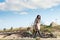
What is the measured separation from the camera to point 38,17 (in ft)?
48.6

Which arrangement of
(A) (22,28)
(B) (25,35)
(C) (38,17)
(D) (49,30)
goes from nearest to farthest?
(C) (38,17), (B) (25,35), (D) (49,30), (A) (22,28)

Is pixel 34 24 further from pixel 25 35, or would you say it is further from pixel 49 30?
pixel 49 30

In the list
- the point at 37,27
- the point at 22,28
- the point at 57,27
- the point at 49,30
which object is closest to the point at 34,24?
the point at 37,27

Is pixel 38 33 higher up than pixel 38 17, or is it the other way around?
pixel 38 17

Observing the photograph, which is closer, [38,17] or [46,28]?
[38,17]

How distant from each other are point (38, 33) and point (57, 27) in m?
4.58

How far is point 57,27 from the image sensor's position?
63.8 feet

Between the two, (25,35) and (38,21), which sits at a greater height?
(38,21)

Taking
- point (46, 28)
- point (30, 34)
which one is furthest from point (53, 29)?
point (30, 34)

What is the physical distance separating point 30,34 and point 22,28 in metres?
5.20

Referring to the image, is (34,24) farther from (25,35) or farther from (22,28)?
(22,28)

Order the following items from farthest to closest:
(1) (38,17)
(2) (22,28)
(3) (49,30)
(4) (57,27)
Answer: (2) (22,28), (4) (57,27), (3) (49,30), (1) (38,17)

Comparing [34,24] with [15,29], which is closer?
[34,24]

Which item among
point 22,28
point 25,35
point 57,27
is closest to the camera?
point 25,35
